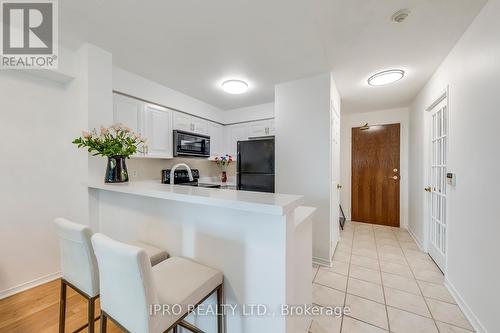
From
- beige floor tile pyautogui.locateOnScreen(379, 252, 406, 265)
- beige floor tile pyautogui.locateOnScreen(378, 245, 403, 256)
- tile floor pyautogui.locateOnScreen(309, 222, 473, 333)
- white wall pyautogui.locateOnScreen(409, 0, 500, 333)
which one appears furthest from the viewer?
beige floor tile pyautogui.locateOnScreen(378, 245, 403, 256)

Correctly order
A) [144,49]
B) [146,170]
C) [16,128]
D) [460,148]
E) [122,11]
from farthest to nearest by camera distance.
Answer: [146,170]
[144,49]
[16,128]
[460,148]
[122,11]

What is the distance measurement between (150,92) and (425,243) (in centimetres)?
444

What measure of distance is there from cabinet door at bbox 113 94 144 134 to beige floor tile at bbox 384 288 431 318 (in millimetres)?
3401

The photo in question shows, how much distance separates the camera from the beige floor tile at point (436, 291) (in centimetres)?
182

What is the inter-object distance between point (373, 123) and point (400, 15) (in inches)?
118

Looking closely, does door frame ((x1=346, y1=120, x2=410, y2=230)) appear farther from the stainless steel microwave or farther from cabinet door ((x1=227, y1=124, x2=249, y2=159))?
the stainless steel microwave

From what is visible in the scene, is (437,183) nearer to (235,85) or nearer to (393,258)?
(393,258)

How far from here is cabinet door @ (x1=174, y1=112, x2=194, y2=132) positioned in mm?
3223

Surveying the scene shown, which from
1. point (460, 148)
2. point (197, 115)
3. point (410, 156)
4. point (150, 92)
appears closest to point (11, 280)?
point (150, 92)

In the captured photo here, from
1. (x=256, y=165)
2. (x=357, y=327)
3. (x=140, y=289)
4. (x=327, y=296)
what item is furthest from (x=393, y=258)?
(x=140, y=289)

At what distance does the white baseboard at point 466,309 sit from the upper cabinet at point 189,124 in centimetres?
380

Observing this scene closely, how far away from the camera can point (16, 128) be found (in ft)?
6.22

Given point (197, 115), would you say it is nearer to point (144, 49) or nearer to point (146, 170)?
point (146, 170)

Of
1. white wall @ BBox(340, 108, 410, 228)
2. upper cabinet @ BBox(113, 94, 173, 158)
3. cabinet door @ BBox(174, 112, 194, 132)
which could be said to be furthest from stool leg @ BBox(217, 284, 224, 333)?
white wall @ BBox(340, 108, 410, 228)
